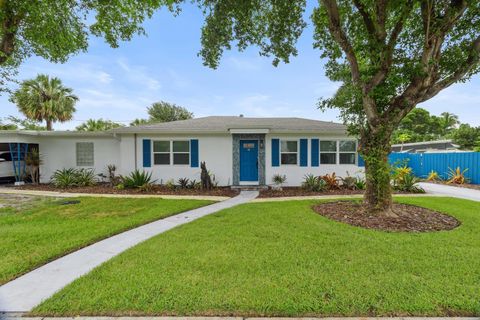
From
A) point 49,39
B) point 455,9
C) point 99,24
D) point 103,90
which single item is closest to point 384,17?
point 455,9

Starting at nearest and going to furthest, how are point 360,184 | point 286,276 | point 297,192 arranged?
point 286,276 → point 297,192 → point 360,184

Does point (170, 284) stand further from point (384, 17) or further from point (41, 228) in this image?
point (384, 17)

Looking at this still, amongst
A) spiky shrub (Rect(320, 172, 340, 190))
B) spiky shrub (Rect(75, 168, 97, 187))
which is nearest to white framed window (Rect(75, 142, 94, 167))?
spiky shrub (Rect(75, 168, 97, 187))

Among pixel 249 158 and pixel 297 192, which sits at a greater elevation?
pixel 249 158

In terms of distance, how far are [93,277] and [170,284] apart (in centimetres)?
112

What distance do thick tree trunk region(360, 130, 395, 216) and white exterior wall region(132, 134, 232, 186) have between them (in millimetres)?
6202

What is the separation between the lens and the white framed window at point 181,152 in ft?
36.0

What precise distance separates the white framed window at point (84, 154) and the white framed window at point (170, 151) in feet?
12.6

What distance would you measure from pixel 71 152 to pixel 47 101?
906cm

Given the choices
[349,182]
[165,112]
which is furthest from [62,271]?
[165,112]

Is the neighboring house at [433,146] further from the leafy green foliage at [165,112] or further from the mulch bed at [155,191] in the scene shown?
the leafy green foliage at [165,112]

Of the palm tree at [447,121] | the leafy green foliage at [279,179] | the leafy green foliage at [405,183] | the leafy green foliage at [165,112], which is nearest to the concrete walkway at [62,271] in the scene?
the leafy green foliage at [279,179]

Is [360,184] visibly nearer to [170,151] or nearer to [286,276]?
[286,276]

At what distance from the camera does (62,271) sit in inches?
129
